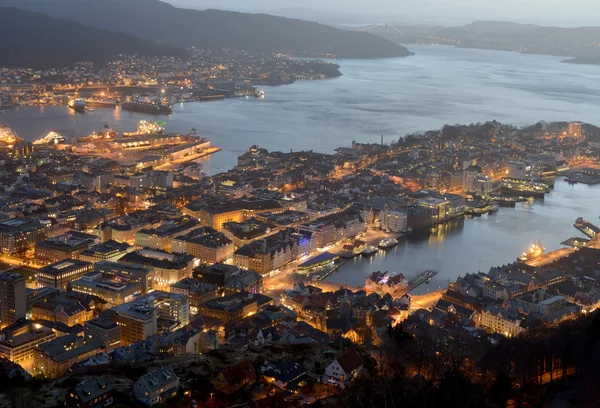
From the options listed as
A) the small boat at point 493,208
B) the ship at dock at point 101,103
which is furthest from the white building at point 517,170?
the ship at dock at point 101,103

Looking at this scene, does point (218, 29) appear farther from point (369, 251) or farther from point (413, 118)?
point (369, 251)

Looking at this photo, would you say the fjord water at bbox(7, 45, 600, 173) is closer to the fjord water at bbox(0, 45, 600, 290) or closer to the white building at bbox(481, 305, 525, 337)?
the fjord water at bbox(0, 45, 600, 290)

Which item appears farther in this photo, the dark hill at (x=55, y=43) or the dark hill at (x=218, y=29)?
the dark hill at (x=218, y=29)

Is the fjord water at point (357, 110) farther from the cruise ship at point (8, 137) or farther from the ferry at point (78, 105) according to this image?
the cruise ship at point (8, 137)

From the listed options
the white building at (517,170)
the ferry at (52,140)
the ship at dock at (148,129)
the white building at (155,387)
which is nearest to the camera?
the white building at (155,387)

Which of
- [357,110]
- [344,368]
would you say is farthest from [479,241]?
[357,110]

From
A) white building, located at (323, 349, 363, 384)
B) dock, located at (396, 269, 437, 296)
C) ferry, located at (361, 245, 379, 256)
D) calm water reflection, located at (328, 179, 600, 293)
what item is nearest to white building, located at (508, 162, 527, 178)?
calm water reflection, located at (328, 179, 600, 293)
